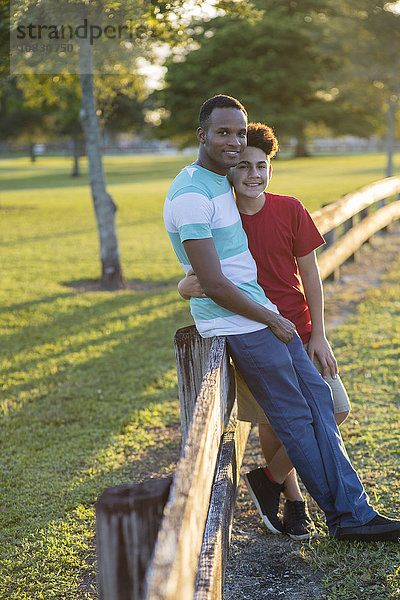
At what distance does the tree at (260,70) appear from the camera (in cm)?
4350

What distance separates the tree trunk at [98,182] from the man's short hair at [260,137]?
618cm

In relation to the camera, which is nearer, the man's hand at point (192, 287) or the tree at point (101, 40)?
the man's hand at point (192, 287)

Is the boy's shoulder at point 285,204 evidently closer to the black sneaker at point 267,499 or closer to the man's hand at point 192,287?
the man's hand at point 192,287

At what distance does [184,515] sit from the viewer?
1.54m

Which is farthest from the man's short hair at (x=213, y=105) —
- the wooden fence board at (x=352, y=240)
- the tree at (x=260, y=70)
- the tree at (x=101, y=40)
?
the tree at (x=260, y=70)

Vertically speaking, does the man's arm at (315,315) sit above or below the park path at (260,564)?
above

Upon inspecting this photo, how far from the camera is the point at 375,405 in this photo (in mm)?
4879

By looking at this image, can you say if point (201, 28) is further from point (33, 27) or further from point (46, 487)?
point (46, 487)

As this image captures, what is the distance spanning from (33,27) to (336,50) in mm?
21533

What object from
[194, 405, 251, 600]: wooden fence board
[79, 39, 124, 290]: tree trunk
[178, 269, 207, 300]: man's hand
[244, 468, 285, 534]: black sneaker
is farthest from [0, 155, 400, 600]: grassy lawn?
[178, 269, 207, 300]: man's hand

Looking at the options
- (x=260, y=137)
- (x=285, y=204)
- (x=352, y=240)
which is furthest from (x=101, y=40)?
(x=285, y=204)

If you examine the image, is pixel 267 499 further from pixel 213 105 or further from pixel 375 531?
pixel 213 105

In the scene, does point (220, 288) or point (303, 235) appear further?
point (303, 235)

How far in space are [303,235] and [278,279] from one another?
24 centimetres
